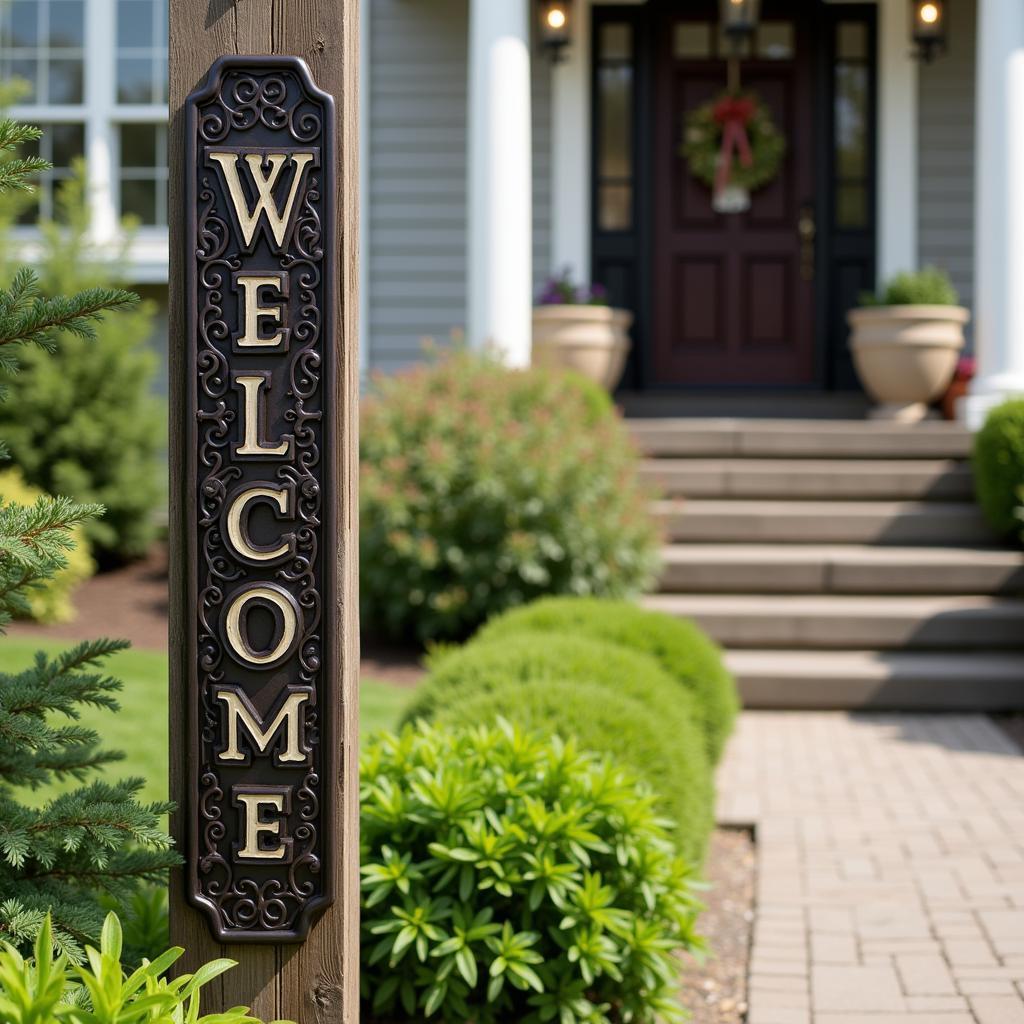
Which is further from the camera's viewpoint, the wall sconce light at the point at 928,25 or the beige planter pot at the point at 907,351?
the wall sconce light at the point at 928,25

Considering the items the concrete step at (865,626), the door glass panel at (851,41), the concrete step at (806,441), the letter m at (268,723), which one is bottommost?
the concrete step at (865,626)

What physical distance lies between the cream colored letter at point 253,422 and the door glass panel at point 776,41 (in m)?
8.62

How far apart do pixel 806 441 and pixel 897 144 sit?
2.79 m

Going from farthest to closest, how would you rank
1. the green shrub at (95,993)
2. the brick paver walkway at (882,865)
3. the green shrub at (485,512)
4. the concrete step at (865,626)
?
the concrete step at (865,626)
the green shrub at (485,512)
the brick paver walkway at (882,865)
the green shrub at (95,993)

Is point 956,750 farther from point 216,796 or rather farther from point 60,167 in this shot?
point 60,167

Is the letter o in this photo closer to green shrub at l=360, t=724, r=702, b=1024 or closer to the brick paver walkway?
green shrub at l=360, t=724, r=702, b=1024

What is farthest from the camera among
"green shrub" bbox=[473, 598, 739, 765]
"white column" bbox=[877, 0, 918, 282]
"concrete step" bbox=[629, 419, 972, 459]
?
"white column" bbox=[877, 0, 918, 282]

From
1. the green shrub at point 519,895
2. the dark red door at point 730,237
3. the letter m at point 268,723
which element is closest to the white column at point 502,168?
the dark red door at point 730,237

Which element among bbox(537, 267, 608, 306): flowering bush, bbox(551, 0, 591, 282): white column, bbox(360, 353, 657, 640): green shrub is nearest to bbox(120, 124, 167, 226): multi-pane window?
bbox(551, 0, 591, 282): white column

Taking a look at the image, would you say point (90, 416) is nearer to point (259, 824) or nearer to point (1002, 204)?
point (1002, 204)

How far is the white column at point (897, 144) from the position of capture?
9672mm

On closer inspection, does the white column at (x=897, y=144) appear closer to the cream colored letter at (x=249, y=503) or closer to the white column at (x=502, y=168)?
the white column at (x=502, y=168)

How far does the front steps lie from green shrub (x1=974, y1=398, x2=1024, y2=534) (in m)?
0.21

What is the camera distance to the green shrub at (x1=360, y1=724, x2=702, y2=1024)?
9.04 feet
